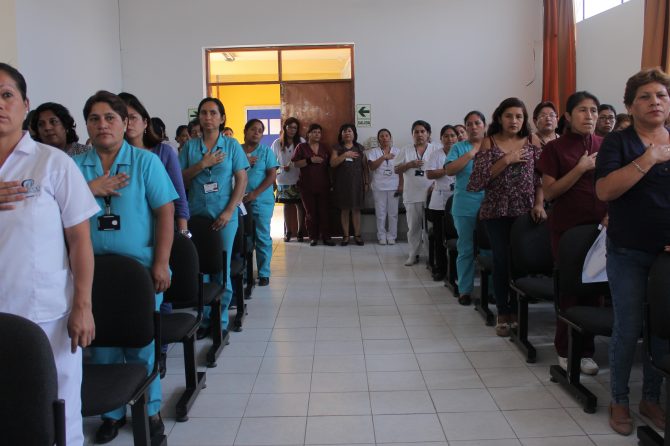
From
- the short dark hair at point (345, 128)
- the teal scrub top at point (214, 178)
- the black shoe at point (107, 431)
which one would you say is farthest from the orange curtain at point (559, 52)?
the black shoe at point (107, 431)

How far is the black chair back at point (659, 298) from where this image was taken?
201 centimetres

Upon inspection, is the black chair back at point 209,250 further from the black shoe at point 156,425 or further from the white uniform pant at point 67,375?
the white uniform pant at point 67,375

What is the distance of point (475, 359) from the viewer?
3.20 metres

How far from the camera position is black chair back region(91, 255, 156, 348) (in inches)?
79.8

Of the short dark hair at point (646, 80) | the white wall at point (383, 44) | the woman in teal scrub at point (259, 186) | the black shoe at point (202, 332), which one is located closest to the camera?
the short dark hair at point (646, 80)

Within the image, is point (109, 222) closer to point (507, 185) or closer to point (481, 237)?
point (507, 185)

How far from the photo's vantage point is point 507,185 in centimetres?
343

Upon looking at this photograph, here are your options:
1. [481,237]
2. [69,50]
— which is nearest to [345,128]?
[69,50]

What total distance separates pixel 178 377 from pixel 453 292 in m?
2.51

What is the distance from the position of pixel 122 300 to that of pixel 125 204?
1.34ft

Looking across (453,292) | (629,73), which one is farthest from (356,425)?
(629,73)

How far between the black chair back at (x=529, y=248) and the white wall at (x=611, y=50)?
3128mm

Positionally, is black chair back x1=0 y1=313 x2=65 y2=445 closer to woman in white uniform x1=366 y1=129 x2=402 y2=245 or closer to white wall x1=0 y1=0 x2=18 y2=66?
white wall x1=0 y1=0 x2=18 y2=66

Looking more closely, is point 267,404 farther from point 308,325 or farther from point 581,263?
point 581,263
